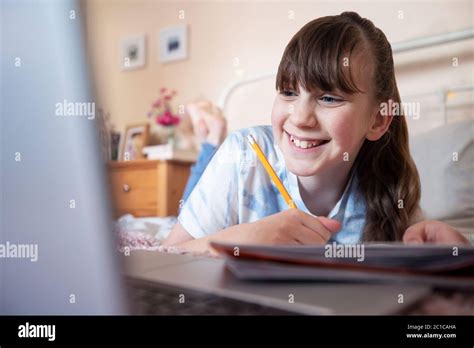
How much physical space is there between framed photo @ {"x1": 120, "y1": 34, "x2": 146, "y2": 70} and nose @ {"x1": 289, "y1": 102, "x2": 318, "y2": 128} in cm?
29

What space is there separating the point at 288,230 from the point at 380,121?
251 millimetres

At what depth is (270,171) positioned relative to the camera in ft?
2.20

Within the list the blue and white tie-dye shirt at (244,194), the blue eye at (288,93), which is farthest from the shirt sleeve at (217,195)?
the blue eye at (288,93)

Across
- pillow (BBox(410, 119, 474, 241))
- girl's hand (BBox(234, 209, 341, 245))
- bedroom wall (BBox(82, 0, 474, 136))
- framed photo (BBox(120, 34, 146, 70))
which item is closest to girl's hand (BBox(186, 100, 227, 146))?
bedroom wall (BBox(82, 0, 474, 136))

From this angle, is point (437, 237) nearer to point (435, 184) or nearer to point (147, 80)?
point (435, 184)

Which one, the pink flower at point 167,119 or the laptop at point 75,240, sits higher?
the pink flower at point 167,119

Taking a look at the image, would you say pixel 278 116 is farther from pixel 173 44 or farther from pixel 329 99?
pixel 173 44

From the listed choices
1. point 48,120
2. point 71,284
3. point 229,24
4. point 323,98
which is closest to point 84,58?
point 48,120

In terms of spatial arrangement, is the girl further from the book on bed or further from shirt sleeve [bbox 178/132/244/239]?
the book on bed

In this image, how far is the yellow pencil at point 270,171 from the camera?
25.5 inches

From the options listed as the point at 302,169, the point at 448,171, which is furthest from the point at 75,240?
the point at 448,171

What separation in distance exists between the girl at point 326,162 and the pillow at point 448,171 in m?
0.06

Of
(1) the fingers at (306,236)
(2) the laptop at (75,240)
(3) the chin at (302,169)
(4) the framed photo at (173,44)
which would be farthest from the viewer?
(4) the framed photo at (173,44)

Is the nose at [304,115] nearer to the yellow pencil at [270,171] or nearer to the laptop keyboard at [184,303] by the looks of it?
the yellow pencil at [270,171]
